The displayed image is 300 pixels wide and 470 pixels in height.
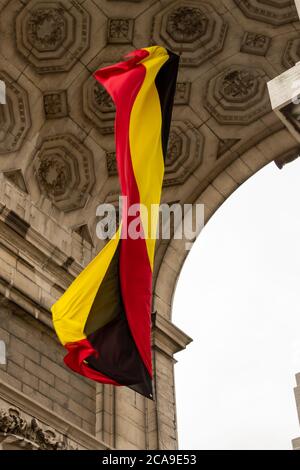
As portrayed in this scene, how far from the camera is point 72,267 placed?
56.0ft

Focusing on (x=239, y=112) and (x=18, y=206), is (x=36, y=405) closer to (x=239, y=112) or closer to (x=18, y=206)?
(x=18, y=206)

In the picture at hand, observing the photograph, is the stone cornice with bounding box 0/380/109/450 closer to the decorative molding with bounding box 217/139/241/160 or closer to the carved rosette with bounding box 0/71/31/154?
the carved rosette with bounding box 0/71/31/154

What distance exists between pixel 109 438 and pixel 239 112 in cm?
942

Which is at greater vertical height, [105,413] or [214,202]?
[214,202]

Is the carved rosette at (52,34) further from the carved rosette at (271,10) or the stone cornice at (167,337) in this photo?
the stone cornice at (167,337)

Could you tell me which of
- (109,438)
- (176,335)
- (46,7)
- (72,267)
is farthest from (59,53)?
(109,438)

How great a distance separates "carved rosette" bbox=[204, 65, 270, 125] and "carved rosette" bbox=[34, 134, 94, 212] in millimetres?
3761

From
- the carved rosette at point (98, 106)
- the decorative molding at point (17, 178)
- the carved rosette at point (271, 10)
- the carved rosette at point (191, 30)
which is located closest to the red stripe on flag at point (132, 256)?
the decorative molding at point (17, 178)

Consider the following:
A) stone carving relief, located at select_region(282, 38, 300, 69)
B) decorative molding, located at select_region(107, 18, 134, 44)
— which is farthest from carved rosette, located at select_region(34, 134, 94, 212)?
stone carving relief, located at select_region(282, 38, 300, 69)

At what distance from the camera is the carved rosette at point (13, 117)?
1706 centimetres

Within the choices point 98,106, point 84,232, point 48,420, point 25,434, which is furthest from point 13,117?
point 25,434

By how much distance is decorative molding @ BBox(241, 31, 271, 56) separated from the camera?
745 inches

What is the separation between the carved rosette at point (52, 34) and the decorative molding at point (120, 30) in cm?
62

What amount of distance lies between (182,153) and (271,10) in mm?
4399
